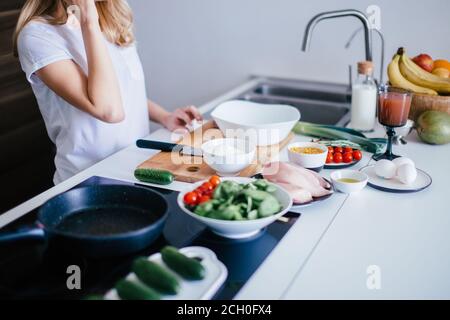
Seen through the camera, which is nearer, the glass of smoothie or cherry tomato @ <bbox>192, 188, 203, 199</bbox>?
cherry tomato @ <bbox>192, 188, 203, 199</bbox>

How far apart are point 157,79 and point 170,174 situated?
145cm

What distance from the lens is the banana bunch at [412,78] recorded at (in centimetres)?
160

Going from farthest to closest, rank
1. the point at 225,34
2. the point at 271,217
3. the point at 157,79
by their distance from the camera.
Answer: the point at 157,79, the point at 225,34, the point at 271,217

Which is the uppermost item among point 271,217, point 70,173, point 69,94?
point 69,94

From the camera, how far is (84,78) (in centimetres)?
138

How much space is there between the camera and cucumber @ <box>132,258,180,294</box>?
793mm

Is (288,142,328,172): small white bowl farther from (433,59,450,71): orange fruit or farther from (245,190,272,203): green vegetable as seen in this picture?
(433,59,450,71): orange fruit

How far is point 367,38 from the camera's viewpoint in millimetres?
1688

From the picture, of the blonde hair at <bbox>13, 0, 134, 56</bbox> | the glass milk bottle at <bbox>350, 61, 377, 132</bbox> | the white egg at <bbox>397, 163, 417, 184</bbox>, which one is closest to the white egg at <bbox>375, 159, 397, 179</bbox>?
the white egg at <bbox>397, 163, 417, 184</bbox>

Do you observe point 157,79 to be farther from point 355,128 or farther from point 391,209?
point 391,209

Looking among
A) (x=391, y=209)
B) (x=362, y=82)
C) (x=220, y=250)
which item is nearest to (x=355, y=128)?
(x=362, y=82)

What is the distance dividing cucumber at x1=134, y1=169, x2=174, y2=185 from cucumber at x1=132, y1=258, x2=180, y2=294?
0.39 meters

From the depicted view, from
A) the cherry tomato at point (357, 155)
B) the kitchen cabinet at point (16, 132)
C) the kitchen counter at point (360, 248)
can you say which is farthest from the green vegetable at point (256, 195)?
the kitchen cabinet at point (16, 132)
